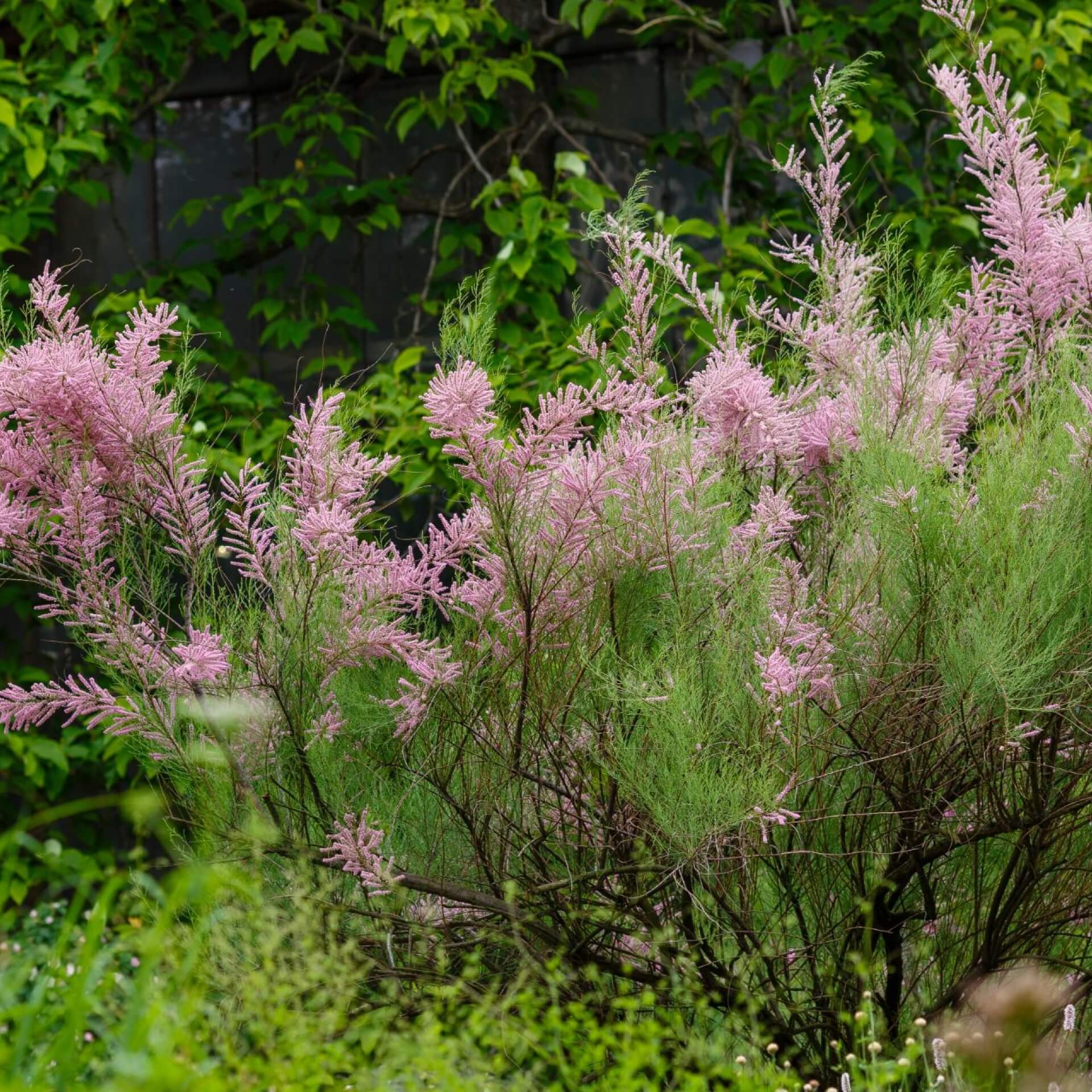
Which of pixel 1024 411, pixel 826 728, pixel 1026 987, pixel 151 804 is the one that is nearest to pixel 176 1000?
pixel 151 804

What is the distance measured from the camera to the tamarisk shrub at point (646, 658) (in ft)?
7.47

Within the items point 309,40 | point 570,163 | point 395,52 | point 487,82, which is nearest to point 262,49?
point 309,40

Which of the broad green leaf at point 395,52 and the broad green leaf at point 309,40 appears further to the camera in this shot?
the broad green leaf at point 309,40

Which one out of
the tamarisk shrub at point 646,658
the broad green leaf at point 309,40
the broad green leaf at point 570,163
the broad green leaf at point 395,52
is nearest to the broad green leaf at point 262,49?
the broad green leaf at point 309,40

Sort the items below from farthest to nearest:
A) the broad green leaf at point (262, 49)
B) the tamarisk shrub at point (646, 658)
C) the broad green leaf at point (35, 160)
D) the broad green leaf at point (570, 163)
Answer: the broad green leaf at point (262, 49) < the broad green leaf at point (35, 160) < the broad green leaf at point (570, 163) < the tamarisk shrub at point (646, 658)

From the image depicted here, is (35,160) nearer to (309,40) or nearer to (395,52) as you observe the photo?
(309,40)

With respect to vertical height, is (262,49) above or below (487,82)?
above

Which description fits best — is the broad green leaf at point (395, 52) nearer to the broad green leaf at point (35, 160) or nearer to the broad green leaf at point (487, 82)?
the broad green leaf at point (487, 82)

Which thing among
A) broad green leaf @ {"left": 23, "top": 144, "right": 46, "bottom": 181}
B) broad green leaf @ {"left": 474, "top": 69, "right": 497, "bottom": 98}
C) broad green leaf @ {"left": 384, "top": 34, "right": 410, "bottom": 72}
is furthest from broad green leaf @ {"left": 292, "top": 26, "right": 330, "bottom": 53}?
broad green leaf @ {"left": 23, "top": 144, "right": 46, "bottom": 181}

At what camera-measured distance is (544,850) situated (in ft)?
8.28

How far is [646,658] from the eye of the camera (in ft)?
7.93

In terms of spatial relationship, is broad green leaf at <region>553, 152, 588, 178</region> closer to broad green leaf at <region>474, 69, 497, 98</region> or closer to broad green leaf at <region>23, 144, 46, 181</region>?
broad green leaf at <region>474, 69, 497, 98</region>

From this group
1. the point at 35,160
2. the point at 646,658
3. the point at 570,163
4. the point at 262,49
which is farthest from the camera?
the point at 262,49

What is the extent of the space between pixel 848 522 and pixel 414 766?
0.82 meters
